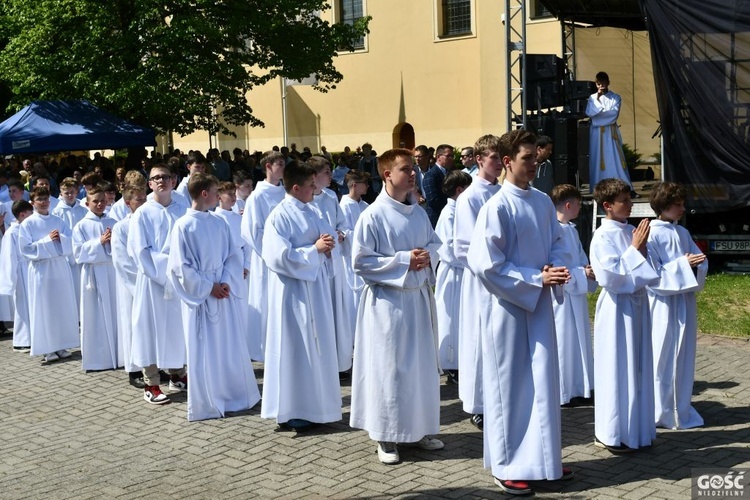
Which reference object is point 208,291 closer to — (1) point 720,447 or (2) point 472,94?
(1) point 720,447

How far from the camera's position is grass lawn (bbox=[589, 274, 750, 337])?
1125cm

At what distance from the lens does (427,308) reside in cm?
730

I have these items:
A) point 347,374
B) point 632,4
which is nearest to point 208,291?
point 347,374

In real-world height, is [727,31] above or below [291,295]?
above

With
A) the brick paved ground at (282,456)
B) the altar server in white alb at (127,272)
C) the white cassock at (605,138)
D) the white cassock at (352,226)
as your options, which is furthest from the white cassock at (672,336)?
the white cassock at (605,138)

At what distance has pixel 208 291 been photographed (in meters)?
8.55

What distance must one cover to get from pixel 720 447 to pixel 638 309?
44.0 inches

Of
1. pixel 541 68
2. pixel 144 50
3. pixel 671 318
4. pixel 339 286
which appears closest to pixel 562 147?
pixel 541 68

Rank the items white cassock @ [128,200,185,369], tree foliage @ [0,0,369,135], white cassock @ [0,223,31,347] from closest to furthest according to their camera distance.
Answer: white cassock @ [128,200,185,369]
white cassock @ [0,223,31,347]
tree foliage @ [0,0,369,135]

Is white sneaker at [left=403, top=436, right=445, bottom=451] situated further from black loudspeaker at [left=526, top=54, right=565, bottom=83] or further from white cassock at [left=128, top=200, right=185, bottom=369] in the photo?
black loudspeaker at [left=526, top=54, right=565, bottom=83]

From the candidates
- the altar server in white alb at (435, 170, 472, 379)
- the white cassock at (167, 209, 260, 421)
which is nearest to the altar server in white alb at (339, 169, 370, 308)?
the altar server in white alb at (435, 170, 472, 379)

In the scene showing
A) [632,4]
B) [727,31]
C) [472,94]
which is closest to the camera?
[727,31]

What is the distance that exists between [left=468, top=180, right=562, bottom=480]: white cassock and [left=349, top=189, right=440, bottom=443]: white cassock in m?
0.81

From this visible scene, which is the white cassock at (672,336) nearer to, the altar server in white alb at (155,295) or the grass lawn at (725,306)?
the grass lawn at (725,306)
